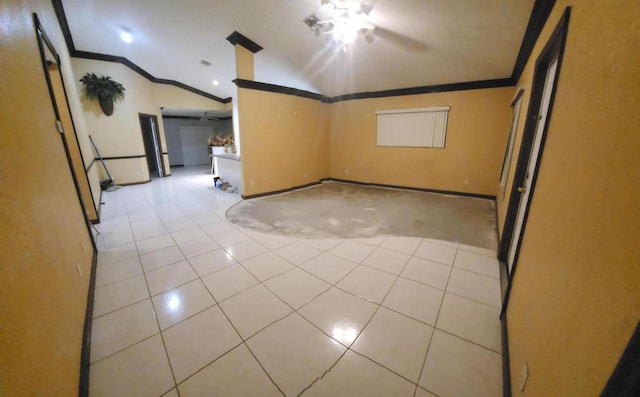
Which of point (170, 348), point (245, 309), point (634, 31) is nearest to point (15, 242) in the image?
point (170, 348)

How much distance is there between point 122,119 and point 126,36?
2093 mm

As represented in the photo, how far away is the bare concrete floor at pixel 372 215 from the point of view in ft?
10.5

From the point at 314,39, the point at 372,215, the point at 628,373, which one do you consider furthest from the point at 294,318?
the point at 314,39

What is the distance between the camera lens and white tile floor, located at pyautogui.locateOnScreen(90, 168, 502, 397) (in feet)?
4.19

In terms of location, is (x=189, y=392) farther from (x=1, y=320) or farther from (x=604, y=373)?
(x=604, y=373)

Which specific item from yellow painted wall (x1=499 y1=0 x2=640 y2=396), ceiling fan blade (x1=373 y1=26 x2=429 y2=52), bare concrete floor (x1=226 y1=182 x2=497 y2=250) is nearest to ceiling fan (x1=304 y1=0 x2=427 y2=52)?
ceiling fan blade (x1=373 y1=26 x2=429 y2=52)

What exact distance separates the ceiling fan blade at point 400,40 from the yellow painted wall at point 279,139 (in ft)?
8.08

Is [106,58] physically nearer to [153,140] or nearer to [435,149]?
[153,140]

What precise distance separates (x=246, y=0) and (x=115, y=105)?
4.71 m

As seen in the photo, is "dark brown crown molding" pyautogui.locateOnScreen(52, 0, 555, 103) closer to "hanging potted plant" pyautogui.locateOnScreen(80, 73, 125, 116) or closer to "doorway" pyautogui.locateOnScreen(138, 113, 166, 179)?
"hanging potted plant" pyautogui.locateOnScreen(80, 73, 125, 116)

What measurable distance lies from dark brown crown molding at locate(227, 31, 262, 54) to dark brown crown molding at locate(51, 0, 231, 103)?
2427mm

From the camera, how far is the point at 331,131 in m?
6.68

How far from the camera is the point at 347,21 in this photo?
3.00 metres

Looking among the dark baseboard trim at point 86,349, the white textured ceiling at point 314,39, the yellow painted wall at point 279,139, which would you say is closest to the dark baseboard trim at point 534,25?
the white textured ceiling at point 314,39
